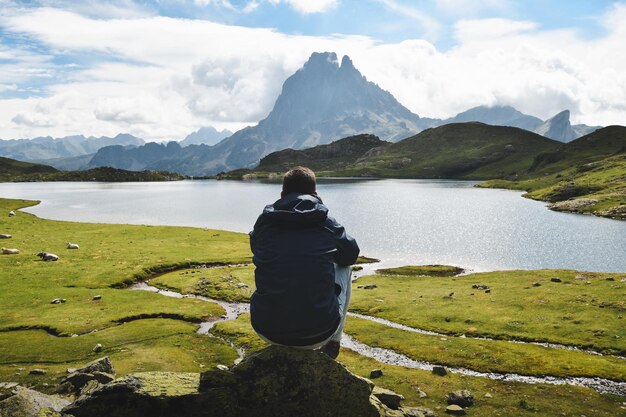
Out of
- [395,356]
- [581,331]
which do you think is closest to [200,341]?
[395,356]

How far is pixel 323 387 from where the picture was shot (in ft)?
35.2

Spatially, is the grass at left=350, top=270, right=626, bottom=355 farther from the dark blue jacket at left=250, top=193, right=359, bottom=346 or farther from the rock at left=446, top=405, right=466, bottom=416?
the dark blue jacket at left=250, top=193, right=359, bottom=346

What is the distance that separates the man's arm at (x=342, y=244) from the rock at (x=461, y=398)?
14.3m

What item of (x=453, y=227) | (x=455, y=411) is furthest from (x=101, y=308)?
(x=453, y=227)

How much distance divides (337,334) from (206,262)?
58.2 meters

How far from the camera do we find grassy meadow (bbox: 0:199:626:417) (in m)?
24.0

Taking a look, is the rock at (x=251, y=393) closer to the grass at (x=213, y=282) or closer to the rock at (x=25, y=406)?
the rock at (x=25, y=406)

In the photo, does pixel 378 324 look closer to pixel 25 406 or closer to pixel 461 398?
pixel 461 398

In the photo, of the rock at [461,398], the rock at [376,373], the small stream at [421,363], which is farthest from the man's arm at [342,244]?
the small stream at [421,363]

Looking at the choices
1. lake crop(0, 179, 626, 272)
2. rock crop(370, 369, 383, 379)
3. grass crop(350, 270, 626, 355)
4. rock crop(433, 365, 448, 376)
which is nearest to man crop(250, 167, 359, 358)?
rock crop(370, 369, 383, 379)

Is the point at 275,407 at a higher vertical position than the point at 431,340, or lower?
higher

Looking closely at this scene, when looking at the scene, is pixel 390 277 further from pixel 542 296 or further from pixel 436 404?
pixel 436 404

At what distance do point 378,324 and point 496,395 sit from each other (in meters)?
15.8

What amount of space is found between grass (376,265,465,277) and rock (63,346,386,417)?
55097 mm
